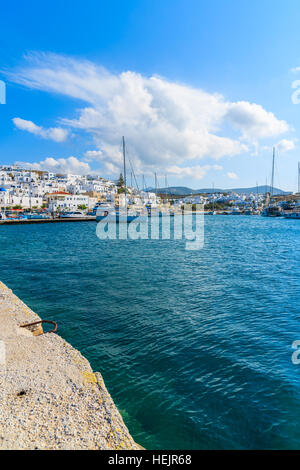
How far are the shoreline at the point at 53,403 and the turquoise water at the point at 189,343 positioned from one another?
105cm

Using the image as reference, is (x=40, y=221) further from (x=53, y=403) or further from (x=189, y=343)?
(x=53, y=403)

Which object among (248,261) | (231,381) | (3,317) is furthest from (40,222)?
(231,381)

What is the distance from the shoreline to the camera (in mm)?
3840

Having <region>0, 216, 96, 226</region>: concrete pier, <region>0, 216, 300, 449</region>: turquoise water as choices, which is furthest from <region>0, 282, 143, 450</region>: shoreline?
<region>0, 216, 96, 226</region>: concrete pier

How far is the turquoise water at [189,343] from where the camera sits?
521cm

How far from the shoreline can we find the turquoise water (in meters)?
1.05

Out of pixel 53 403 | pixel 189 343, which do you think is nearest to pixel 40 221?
pixel 189 343

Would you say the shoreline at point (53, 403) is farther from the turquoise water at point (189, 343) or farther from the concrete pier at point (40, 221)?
the concrete pier at point (40, 221)

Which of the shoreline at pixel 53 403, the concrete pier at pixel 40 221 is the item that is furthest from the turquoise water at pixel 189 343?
the concrete pier at pixel 40 221

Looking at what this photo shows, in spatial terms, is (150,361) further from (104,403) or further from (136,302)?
(136,302)

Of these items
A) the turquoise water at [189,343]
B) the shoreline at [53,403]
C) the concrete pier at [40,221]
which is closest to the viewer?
the shoreline at [53,403]

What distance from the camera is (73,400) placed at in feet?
15.5

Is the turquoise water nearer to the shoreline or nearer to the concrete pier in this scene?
the shoreline
